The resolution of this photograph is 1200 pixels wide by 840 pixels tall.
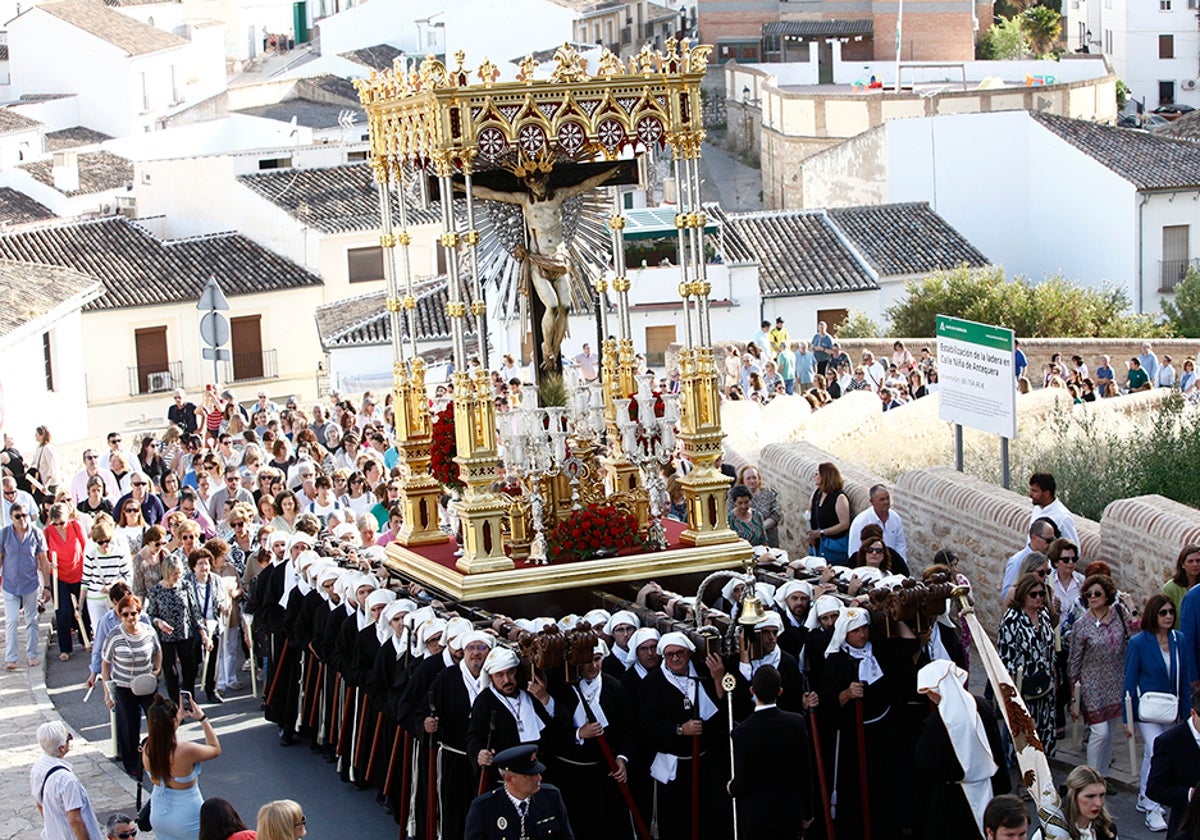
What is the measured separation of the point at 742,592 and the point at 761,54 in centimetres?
7163

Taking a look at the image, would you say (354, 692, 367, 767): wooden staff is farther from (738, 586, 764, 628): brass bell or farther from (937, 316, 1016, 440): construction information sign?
(937, 316, 1016, 440): construction information sign

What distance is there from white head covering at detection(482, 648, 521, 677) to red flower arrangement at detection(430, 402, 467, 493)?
3.65 m

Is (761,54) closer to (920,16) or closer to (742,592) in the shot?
(920,16)

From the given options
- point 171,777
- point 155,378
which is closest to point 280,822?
point 171,777

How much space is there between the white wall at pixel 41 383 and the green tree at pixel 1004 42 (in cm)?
5236

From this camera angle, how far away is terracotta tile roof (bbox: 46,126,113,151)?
198 ft

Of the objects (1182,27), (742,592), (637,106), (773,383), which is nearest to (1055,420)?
(773,383)

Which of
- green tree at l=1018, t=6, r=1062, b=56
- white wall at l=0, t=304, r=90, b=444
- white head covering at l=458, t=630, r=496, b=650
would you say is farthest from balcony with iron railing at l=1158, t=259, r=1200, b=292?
green tree at l=1018, t=6, r=1062, b=56

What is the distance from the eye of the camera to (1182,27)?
76.2m

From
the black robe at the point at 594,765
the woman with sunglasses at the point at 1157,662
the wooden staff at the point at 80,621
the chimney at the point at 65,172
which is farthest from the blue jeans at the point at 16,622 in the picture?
the chimney at the point at 65,172

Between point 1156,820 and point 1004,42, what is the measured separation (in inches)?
2821

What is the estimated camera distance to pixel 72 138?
61.3m

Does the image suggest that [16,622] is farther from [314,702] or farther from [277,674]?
[314,702]

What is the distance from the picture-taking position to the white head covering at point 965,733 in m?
10.3
